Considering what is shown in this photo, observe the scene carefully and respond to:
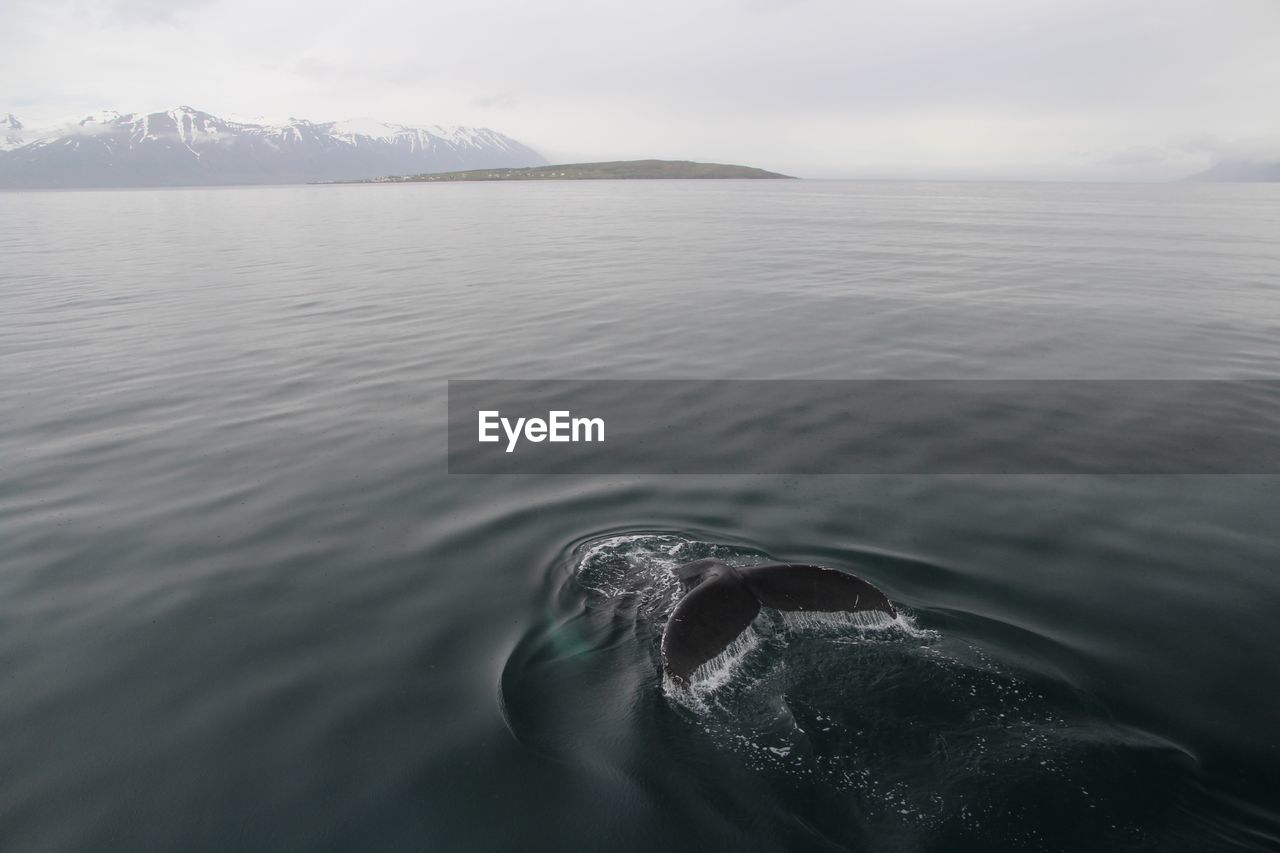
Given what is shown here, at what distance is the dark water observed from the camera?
6867 millimetres

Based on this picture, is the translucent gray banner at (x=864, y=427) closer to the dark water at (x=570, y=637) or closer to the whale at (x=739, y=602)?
the dark water at (x=570, y=637)

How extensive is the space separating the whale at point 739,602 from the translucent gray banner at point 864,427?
18.5 ft

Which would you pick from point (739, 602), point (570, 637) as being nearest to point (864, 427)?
point (739, 602)

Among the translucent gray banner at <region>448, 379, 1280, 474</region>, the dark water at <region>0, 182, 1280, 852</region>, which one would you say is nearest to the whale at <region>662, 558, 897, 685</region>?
the dark water at <region>0, 182, 1280, 852</region>

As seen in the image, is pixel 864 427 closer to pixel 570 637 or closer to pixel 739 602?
pixel 739 602

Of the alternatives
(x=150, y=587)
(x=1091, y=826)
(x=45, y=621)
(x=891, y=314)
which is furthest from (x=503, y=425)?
(x=891, y=314)

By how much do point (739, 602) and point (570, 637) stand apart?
2.35m

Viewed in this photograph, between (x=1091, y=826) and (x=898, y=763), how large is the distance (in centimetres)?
163

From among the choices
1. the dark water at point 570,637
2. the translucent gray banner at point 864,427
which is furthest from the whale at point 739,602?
the translucent gray banner at point 864,427

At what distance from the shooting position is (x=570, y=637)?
9.33 m

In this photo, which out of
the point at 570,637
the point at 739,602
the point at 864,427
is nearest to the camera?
the point at 739,602

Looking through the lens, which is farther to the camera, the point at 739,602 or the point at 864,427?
the point at 864,427

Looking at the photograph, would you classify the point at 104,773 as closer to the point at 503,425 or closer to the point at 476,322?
the point at 503,425

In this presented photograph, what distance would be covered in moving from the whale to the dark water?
0.31 m
